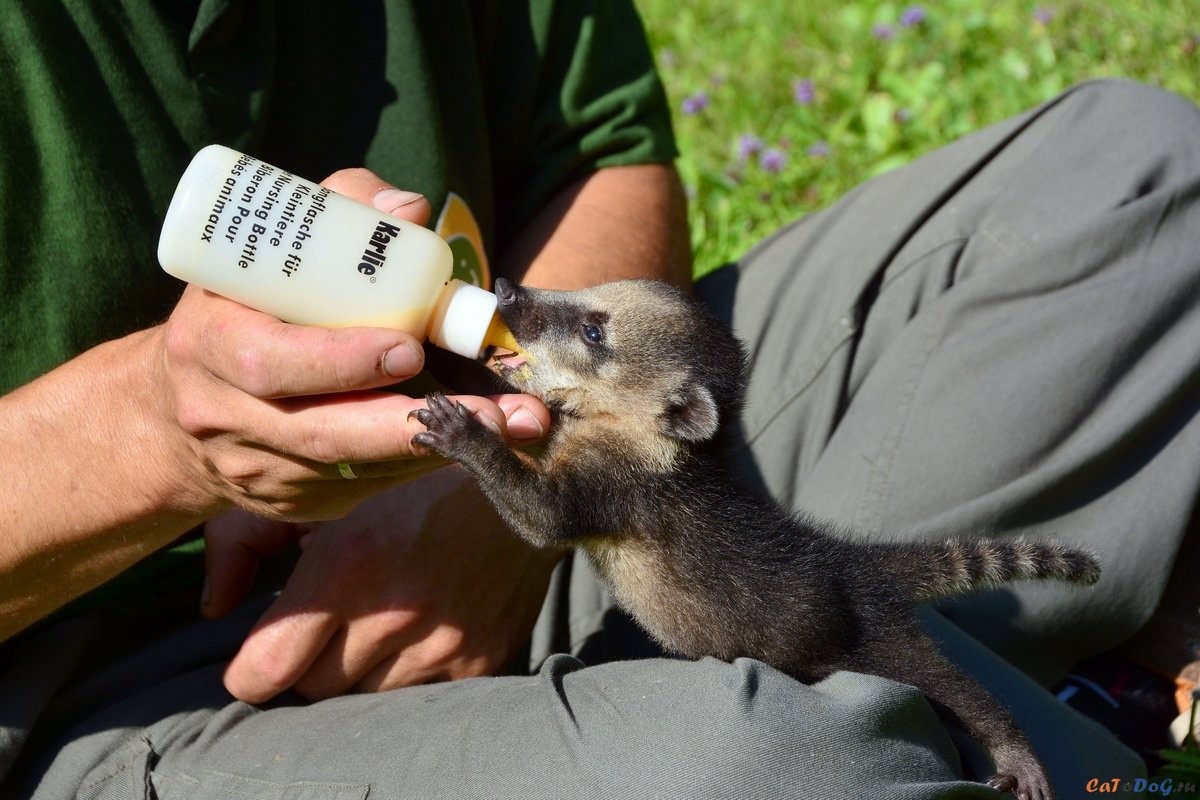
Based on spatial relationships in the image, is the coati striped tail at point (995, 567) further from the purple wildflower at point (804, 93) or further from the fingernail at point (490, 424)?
the purple wildflower at point (804, 93)

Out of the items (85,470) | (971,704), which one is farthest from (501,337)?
(971,704)

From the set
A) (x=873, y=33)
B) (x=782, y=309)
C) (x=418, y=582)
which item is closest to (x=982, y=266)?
(x=782, y=309)

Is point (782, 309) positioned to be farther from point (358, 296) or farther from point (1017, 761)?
point (358, 296)

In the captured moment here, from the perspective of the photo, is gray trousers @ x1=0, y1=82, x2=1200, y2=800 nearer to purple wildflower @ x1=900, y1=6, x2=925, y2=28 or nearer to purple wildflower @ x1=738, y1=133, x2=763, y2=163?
purple wildflower @ x1=738, y1=133, x2=763, y2=163

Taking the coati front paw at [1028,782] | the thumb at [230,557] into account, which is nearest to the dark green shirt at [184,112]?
the thumb at [230,557]

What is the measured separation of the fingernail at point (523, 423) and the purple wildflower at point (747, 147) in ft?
11.1

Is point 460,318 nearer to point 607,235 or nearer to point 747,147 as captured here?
point 607,235

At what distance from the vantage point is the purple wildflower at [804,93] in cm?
556

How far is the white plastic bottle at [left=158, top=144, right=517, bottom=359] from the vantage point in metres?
1.91

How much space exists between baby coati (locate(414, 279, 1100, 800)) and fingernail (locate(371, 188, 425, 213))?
1.49ft

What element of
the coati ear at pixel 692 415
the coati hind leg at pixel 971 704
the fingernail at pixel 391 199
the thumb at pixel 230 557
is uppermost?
the fingernail at pixel 391 199

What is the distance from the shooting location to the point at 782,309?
3299 mm

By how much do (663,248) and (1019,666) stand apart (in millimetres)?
1507

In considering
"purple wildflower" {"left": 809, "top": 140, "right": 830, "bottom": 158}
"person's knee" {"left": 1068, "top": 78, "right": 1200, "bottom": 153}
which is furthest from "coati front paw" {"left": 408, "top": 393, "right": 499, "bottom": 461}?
"purple wildflower" {"left": 809, "top": 140, "right": 830, "bottom": 158}
